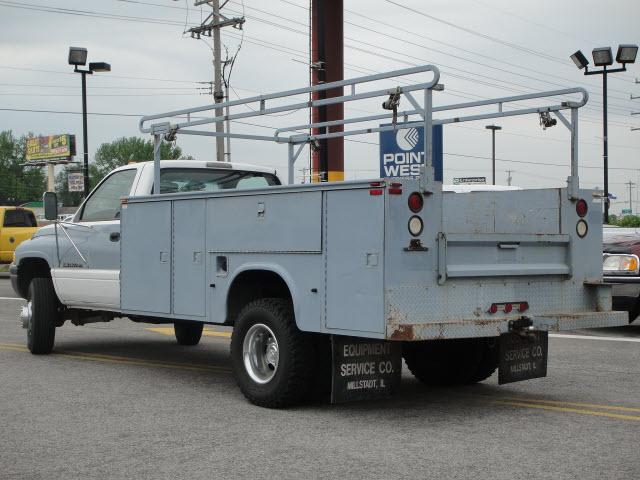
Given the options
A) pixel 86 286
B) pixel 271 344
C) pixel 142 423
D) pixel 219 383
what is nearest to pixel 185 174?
pixel 86 286

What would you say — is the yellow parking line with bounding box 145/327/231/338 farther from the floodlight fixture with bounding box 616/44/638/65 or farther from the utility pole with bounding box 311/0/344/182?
the floodlight fixture with bounding box 616/44/638/65

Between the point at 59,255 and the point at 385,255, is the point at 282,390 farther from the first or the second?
the point at 59,255

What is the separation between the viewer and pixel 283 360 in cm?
748

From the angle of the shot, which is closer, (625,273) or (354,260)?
(354,260)

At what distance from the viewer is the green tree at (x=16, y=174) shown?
14438 centimetres

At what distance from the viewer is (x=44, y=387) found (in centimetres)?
891

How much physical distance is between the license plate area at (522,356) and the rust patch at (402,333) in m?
1.03

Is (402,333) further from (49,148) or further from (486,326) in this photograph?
(49,148)

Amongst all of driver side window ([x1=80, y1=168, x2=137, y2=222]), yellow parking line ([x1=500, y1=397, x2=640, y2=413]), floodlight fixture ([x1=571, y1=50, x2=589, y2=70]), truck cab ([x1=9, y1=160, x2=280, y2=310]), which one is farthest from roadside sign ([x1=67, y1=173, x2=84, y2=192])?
yellow parking line ([x1=500, y1=397, x2=640, y2=413])

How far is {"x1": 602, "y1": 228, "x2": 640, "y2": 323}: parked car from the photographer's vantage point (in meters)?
12.6

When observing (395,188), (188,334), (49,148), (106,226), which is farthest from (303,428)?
(49,148)

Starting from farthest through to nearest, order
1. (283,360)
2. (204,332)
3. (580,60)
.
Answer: (580,60) → (204,332) → (283,360)

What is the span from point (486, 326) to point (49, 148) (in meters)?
109

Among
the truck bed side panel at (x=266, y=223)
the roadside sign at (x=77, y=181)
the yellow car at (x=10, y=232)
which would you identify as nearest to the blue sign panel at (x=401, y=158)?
the truck bed side panel at (x=266, y=223)
